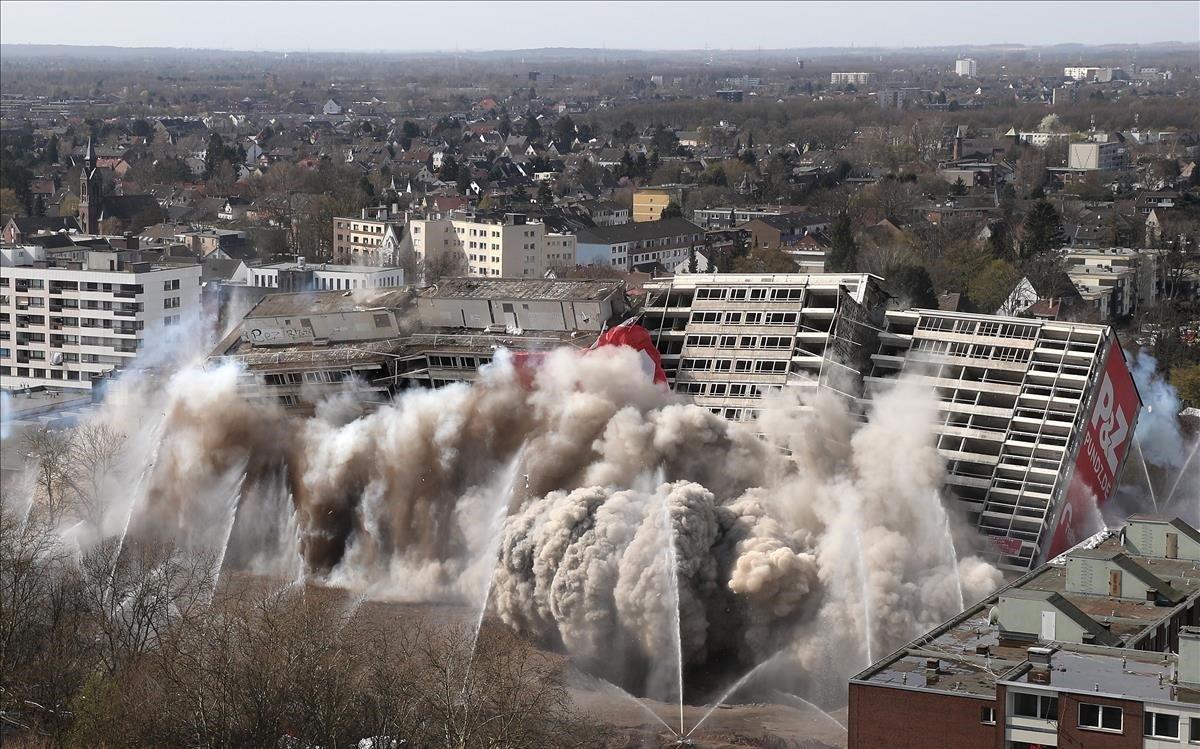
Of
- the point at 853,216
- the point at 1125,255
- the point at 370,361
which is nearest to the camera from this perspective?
the point at 370,361

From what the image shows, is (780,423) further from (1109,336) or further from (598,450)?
(1109,336)

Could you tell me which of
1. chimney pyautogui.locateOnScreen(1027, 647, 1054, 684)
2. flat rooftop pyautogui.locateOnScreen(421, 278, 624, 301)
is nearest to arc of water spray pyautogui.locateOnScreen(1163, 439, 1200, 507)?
flat rooftop pyautogui.locateOnScreen(421, 278, 624, 301)

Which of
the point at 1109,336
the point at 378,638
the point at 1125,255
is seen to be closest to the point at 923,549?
the point at 1109,336

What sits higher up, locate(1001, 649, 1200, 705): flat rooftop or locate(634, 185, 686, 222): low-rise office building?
locate(1001, 649, 1200, 705): flat rooftop

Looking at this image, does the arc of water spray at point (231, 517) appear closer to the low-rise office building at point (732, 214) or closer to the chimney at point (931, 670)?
the chimney at point (931, 670)

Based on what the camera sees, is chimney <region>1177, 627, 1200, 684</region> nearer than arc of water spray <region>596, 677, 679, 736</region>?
Yes

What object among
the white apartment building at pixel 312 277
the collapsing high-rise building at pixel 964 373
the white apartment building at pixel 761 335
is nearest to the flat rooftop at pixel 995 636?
the collapsing high-rise building at pixel 964 373

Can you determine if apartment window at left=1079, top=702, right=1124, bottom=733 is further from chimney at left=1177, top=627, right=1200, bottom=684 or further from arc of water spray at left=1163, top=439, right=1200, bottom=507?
arc of water spray at left=1163, top=439, right=1200, bottom=507
